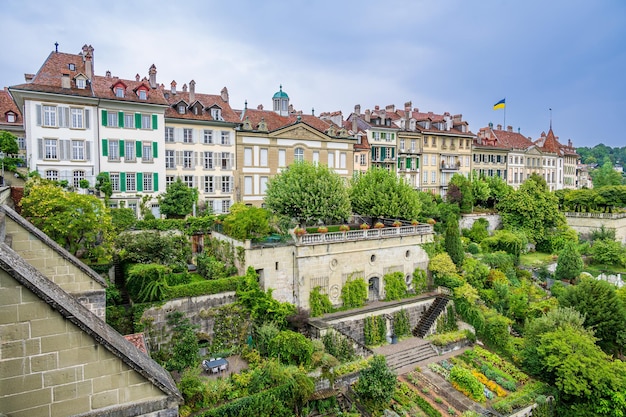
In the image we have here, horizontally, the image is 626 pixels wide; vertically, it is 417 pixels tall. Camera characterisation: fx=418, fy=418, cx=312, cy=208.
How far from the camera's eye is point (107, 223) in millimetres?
21406

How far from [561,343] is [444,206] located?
917 inches

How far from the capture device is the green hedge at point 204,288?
20619 mm

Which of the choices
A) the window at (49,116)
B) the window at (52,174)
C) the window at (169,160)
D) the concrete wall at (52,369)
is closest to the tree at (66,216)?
the window at (52,174)

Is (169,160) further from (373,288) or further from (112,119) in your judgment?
(373,288)

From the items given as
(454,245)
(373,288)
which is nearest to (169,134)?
(373,288)

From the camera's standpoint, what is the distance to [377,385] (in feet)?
61.8

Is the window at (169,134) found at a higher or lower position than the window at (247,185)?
higher

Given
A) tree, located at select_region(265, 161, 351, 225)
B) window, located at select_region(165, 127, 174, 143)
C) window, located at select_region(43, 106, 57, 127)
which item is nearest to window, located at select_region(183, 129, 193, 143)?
window, located at select_region(165, 127, 174, 143)

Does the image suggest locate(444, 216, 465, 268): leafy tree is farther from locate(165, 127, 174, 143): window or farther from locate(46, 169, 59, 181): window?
locate(46, 169, 59, 181): window

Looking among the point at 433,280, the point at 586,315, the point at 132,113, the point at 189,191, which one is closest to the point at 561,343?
the point at 586,315

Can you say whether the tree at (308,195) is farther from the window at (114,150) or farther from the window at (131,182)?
the window at (114,150)

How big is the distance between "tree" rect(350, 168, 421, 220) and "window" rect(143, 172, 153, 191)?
1633 centimetres

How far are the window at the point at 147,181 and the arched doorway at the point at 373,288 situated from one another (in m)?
18.9

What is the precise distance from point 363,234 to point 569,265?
64.6 feet
